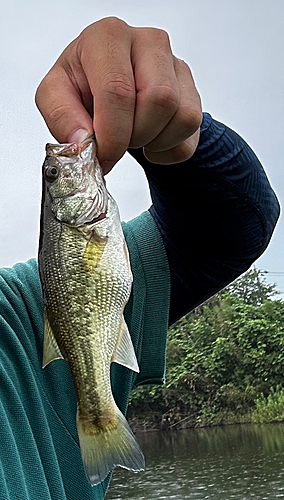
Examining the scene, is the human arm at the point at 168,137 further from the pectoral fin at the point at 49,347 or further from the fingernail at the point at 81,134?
the pectoral fin at the point at 49,347

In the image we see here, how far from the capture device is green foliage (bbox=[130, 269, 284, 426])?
22.1 metres

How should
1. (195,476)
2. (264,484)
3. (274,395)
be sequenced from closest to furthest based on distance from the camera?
(264,484) < (195,476) < (274,395)

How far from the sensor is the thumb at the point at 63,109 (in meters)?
1.02

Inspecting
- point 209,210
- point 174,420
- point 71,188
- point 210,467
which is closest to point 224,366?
point 174,420

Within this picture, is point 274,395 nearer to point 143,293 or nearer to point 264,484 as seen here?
point 264,484

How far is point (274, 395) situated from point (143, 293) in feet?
70.1

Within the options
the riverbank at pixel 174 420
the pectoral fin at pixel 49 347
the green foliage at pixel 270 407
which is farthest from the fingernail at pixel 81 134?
the riverbank at pixel 174 420

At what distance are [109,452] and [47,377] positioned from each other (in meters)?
0.35

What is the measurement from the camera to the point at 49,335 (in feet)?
3.58

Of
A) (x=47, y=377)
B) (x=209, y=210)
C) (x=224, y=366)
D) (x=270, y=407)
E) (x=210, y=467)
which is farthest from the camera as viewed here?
(x=224, y=366)

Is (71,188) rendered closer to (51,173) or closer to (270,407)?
(51,173)

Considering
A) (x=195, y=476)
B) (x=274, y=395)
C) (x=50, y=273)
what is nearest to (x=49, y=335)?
(x=50, y=273)

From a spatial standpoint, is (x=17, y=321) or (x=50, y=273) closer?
(x=50, y=273)

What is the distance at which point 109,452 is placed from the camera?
1.00 meters
